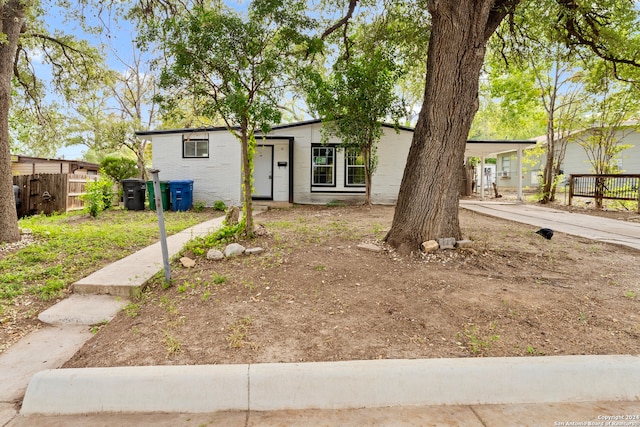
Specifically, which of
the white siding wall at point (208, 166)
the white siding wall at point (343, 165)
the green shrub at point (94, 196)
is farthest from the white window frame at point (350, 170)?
the green shrub at point (94, 196)

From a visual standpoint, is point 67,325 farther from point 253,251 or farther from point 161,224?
point 253,251

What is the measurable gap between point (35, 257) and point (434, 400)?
219 inches

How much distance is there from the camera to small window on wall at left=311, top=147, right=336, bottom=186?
43.4 ft

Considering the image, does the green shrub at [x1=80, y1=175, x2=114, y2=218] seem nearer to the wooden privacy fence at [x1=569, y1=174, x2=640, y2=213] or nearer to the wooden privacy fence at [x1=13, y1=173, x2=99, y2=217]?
the wooden privacy fence at [x1=13, y1=173, x2=99, y2=217]

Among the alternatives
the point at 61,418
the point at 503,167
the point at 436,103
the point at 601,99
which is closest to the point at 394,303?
the point at 61,418

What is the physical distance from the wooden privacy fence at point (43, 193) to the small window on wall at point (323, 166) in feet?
25.7

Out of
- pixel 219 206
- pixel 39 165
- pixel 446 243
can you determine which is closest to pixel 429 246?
pixel 446 243

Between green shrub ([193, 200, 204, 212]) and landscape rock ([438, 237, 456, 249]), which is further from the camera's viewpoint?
green shrub ([193, 200, 204, 212])

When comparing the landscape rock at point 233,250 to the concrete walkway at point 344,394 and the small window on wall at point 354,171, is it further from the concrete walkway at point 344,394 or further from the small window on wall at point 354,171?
the small window on wall at point 354,171

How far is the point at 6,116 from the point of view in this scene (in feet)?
19.7

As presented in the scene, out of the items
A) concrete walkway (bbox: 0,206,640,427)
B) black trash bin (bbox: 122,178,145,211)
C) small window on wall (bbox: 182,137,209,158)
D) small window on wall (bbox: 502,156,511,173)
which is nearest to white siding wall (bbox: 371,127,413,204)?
small window on wall (bbox: 182,137,209,158)

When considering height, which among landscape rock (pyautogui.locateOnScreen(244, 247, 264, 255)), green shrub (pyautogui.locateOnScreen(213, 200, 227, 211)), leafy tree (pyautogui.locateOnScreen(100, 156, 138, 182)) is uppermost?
leafy tree (pyautogui.locateOnScreen(100, 156, 138, 182))

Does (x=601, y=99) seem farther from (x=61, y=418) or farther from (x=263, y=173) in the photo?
(x=61, y=418)

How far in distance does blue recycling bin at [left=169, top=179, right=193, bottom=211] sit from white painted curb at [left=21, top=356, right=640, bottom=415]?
9.66 m
